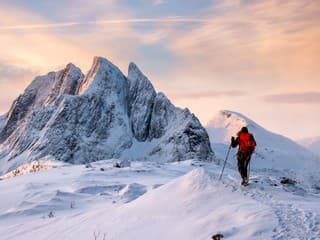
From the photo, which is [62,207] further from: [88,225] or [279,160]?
[279,160]

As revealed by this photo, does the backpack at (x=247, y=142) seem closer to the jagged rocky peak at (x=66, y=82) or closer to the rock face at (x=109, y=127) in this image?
the rock face at (x=109, y=127)

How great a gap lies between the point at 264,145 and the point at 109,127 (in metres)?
35.9

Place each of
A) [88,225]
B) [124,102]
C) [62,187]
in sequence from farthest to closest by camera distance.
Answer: [124,102], [62,187], [88,225]

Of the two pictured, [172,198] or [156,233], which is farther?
[172,198]

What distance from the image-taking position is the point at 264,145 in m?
101

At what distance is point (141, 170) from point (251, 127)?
88.8 meters

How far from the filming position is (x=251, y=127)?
356 ft

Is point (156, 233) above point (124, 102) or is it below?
below

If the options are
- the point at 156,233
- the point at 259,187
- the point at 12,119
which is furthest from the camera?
the point at 12,119

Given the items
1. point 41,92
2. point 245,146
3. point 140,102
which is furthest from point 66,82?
point 245,146

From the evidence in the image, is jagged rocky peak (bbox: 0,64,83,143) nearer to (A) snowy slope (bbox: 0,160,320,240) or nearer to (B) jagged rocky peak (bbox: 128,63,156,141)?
(B) jagged rocky peak (bbox: 128,63,156,141)

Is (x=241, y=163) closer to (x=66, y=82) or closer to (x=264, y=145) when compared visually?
(x=264, y=145)

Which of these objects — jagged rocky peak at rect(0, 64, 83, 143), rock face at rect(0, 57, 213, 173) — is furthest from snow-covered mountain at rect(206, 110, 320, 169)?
jagged rocky peak at rect(0, 64, 83, 143)

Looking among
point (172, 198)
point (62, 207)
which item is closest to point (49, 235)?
point (172, 198)
